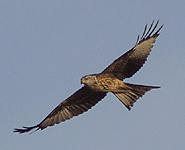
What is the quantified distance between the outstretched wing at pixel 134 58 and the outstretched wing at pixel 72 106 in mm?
948

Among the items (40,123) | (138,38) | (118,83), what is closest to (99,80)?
(118,83)

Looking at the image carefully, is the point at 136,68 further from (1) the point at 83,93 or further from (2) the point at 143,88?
(1) the point at 83,93

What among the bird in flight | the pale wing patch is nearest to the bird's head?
the bird in flight

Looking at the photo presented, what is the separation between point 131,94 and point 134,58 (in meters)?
0.87

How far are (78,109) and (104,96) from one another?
742mm

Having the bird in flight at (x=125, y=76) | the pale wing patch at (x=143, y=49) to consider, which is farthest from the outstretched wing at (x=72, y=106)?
the pale wing patch at (x=143, y=49)

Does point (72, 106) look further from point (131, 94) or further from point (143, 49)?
point (143, 49)

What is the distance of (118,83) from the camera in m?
10.3

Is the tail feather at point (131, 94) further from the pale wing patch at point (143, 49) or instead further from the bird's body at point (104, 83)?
the pale wing patch at point (143, 49)

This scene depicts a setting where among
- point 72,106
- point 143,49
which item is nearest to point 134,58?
point 143,49

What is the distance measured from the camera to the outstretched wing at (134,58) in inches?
402

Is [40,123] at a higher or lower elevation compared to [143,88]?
higher

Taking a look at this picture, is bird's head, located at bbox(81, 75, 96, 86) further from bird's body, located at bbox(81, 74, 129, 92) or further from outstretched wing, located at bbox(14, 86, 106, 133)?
outstretched wing, located at bbox(14, 86, 106, 133)

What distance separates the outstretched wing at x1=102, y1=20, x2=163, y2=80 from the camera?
10.2m
